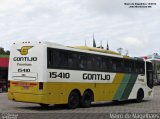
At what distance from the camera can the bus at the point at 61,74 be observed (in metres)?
18.4

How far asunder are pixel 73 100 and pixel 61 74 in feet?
5.35

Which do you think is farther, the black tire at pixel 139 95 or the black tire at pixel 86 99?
the black tire at pixel 139 95

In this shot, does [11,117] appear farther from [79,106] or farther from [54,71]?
[79,106]

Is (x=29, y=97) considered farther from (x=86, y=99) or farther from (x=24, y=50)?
(x=86, y=99)

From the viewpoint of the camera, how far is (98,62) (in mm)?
22172

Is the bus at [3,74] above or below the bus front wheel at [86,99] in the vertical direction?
above

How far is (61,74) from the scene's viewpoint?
19109mm

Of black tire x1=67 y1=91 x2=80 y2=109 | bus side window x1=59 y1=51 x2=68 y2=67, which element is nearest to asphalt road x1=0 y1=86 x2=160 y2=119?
black tire x1=67 y1=91 x2=80 y2=109

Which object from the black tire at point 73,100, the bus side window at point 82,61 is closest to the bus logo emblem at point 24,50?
the bus side window at point 82,61

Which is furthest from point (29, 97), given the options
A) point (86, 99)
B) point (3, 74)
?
point (3, 74)

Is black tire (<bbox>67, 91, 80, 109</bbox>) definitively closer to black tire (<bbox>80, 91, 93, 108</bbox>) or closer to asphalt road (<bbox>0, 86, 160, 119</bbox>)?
asphalt road (<bbox>0, 86, 160, 119</bbox>)

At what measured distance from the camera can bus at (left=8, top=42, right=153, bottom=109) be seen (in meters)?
18.4

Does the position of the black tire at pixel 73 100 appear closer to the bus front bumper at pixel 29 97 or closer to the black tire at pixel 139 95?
the bus front bumper at pixel 29 97

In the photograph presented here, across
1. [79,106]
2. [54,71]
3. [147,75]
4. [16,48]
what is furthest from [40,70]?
[147,75]
